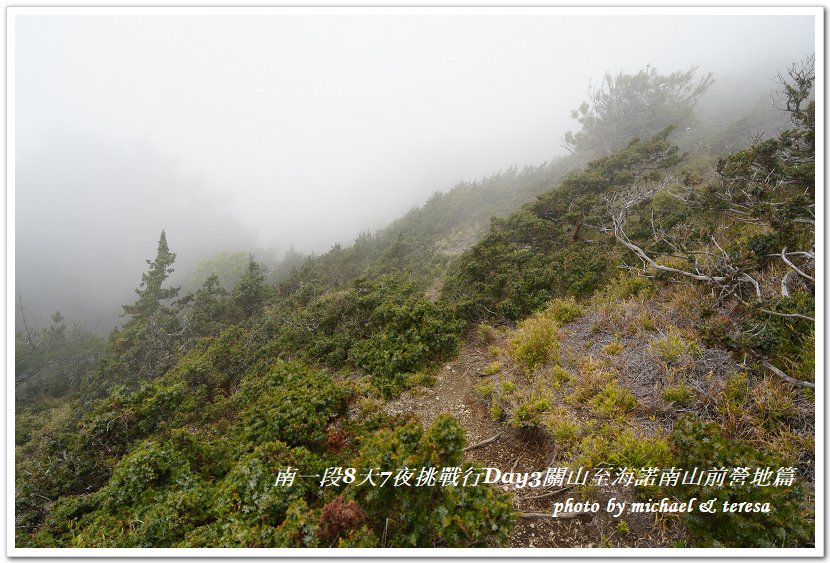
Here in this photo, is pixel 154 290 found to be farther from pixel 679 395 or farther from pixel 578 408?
pixel 679 395

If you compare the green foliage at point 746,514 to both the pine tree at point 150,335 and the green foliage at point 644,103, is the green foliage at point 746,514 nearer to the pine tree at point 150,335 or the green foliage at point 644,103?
the pine tree at point 150,335

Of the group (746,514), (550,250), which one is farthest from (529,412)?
(550,250)

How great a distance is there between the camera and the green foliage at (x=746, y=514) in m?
2.58

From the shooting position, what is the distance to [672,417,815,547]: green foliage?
8.48ft

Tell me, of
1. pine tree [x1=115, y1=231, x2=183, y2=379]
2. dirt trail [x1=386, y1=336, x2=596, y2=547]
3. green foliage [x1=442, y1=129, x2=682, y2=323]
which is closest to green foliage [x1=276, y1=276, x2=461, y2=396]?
dirt trail [x1=386, y1=336, x2=596, y2=547]

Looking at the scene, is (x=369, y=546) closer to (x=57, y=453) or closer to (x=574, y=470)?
(x=574, y=470)

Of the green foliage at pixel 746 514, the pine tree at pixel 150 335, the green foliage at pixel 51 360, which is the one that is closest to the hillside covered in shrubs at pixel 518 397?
the green foliage at pixel 746 514

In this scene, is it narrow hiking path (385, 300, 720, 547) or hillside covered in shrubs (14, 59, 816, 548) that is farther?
narrow hiking path (385, 300, 720, 547)

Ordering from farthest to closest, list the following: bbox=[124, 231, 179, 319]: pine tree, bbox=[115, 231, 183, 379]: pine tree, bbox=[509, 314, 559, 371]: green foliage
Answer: bbox=[124, 231, 179, 319]: pine tree < bbox=[115, 231, 183, 379]: pine tree < bbox=[509, 314, 559, 371]: green foliage

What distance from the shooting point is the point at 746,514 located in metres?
2.65

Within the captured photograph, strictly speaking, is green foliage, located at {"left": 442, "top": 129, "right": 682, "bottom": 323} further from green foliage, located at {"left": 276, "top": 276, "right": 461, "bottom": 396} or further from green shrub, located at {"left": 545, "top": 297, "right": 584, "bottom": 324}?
green foliage, located at {"left": 276, "top": 276, "right": 461, "bottom": 396}

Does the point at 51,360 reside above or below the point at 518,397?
below

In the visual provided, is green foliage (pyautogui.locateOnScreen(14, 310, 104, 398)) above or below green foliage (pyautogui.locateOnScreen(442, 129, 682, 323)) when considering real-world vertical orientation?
below

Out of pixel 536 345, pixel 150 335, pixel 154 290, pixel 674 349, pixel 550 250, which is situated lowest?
pixel 150 335
